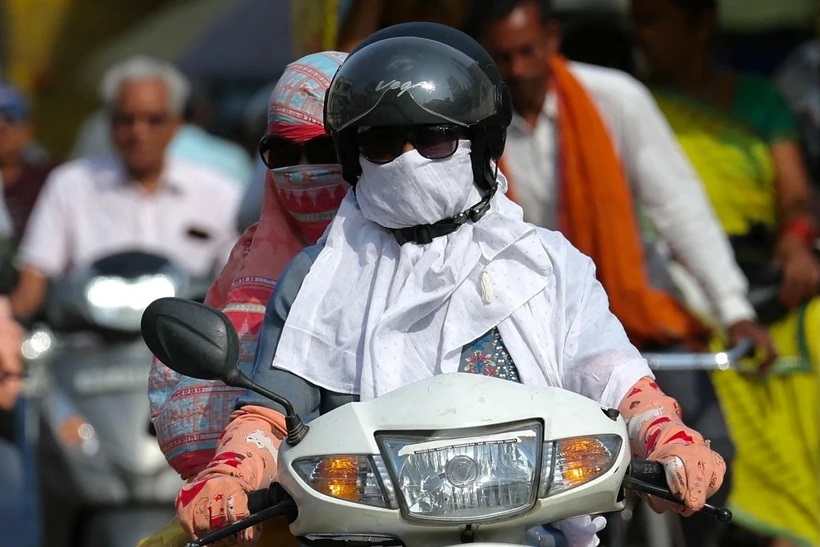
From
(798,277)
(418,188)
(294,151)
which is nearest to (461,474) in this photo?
(418,188)

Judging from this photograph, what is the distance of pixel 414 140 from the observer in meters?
3.70

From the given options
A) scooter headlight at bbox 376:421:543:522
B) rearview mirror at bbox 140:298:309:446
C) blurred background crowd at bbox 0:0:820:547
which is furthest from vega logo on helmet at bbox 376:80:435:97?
blurred background crowd at bbox 0:0:820:547

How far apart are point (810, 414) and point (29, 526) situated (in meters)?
2.82

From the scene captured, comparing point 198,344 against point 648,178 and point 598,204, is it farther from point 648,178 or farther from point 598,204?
point 648,178

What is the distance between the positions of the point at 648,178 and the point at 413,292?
3177mm

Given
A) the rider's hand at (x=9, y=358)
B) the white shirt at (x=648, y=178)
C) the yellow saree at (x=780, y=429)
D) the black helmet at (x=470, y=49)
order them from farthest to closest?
the yellow saree at (x=780, y=429) < the white shirt at (x=648, y=178) < the rider's hand at (x=9, y=358) < the black helmet at (x=470, y=49)

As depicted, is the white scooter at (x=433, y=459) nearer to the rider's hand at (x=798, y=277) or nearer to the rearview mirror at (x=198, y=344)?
the rearview mirror at (x=198, y=344)

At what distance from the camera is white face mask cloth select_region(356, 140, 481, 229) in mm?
3695

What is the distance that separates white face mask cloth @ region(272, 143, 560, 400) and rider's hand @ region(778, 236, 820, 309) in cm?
352

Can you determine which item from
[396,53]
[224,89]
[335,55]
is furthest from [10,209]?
[396,53]

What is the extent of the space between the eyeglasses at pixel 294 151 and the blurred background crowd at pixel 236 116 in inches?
53.6

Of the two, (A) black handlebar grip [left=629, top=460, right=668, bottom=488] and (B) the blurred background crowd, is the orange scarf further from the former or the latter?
(A) black handlebar grip [left=629, top=460, right=668, bottom=488]

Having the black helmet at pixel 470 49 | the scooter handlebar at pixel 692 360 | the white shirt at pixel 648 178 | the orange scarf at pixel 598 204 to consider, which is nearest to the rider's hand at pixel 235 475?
the black helmet at pixel 470 49

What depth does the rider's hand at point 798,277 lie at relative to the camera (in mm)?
7121
